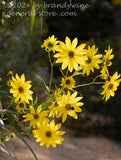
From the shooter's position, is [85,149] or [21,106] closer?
[21,106]

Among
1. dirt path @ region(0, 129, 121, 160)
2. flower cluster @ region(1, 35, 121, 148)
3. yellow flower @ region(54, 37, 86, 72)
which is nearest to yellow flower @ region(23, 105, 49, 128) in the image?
flower cluster @ region(1, 35, 121, 148)

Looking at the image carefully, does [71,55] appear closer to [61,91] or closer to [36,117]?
[61,91]

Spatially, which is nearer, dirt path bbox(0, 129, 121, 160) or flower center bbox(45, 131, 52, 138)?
flower center bbox(45, 131, 52, 138)

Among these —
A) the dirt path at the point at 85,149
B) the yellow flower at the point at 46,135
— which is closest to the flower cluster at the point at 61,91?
the yellow flower at the point at 46,135

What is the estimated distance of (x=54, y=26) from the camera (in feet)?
17.4

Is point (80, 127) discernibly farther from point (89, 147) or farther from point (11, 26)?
point (11, 26)

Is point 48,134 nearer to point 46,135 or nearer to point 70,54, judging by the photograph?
point 46,135

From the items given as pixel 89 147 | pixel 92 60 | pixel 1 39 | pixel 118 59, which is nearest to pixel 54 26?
pixel 1 39

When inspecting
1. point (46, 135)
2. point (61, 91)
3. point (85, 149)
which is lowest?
point (85, 149)

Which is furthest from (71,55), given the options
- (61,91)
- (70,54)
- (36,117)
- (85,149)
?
(85,149)

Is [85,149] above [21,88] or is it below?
below

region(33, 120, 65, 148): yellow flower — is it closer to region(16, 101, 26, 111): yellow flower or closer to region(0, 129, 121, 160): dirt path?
region(16, 101, 26, 111): yellow flower

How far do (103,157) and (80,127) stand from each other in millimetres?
790

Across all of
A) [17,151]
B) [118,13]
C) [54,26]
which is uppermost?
[118,13]
